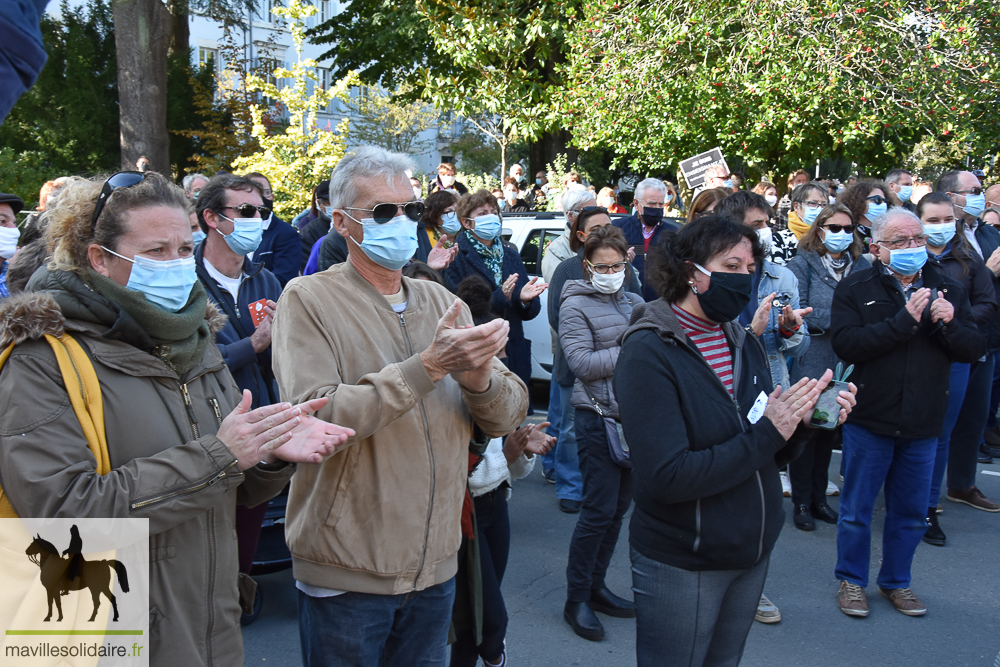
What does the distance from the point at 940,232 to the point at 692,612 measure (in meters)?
4.20

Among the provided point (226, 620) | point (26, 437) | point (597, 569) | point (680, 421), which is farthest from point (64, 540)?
point (597, 569)

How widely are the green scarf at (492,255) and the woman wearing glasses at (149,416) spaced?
4.00 metres

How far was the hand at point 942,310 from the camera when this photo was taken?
426cm

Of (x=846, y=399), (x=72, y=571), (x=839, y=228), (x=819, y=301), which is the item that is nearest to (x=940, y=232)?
(x=839, y=228)

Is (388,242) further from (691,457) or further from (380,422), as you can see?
(691,457)

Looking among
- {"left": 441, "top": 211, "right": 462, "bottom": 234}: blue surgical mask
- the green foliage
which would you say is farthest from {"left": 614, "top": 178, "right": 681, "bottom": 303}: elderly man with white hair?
the green foliage

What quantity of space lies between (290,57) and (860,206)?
41644 millimetres

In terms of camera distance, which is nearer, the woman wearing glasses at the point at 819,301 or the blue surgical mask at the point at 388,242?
the blue surgical mask at the point at 388,242

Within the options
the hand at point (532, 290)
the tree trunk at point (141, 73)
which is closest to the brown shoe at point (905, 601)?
the hand at point (532, 290)

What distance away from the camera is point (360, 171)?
255cm

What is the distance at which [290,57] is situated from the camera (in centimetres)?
4322

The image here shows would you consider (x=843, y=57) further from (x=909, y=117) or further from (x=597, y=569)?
(x=597, y=569)

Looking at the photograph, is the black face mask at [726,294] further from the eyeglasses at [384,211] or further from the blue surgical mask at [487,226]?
the blue surgical mask at [487,226]

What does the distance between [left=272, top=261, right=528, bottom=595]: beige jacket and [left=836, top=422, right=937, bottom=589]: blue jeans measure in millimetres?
2821
